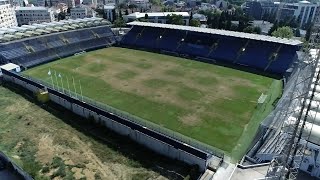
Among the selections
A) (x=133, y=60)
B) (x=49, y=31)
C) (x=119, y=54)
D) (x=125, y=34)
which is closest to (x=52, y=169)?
(x=133, y=60)

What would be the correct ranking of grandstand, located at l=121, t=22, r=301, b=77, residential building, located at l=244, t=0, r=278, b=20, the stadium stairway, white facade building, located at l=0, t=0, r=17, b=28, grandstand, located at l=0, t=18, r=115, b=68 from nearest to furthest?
the stadium stairway, grandstand, located at l=121, t=22, r=301, b=77, grandstand, located at l=0, t=18, r=115, b=68, white facade building, located at l=0, t=0, r=17, b=28, residential building, located at l=244, t=0, r=278, b=20

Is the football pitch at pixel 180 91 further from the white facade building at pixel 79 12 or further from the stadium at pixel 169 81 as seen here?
the white facade building at pixel 79 12

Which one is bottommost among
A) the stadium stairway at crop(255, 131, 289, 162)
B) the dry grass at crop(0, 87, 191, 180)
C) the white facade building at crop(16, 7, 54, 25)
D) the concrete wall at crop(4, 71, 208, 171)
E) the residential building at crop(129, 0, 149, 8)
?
the dry grass at crop(0, 87, 191, 180)

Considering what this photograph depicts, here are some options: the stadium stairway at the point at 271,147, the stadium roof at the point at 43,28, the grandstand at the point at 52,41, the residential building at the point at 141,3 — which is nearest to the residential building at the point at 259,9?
the residential building at the point at 141,3

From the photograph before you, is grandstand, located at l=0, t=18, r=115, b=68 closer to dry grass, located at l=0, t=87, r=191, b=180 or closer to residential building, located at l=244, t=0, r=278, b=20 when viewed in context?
dry grass, located at l=0, t=87, r=191, b=180

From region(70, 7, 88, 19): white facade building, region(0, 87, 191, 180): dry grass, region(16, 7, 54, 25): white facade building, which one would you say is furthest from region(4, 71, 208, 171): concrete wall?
region(70, 7, 88, 19): white facade building

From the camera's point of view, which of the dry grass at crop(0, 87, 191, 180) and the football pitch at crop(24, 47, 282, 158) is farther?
the football pitch at crop(24, 47, 282, 158)

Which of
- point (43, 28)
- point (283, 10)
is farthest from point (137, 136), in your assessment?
point (283, 10)
